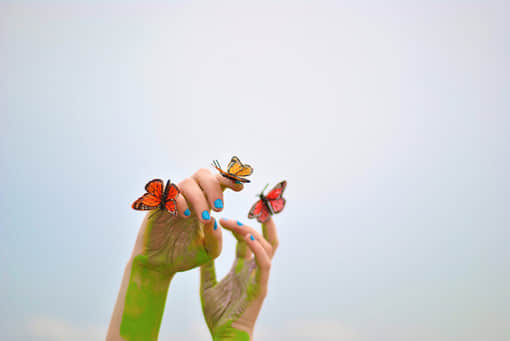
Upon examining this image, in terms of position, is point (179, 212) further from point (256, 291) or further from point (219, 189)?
point (256, 291)

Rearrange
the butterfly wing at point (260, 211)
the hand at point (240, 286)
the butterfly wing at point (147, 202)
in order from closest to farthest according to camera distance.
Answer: the butterfly wing at point (147, 202)
the hand at point (240, 286)
the butterfly wing at point (260, 211)

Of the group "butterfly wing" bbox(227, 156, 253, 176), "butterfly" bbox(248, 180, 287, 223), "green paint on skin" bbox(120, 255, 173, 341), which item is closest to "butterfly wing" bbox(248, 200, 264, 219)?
"butterfly" bbox(248, 180, 287, 223)

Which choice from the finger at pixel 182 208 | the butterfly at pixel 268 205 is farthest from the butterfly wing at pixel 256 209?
the finger at pixel 182 208

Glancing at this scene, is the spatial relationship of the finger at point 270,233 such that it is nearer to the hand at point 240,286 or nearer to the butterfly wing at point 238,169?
the hand at point 240,286

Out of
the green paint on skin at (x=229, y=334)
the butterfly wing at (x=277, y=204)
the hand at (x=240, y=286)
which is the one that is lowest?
the green paint on skin at (x=229, y=334)

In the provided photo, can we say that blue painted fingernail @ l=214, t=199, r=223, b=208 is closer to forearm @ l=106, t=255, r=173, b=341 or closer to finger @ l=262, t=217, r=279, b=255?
finger @ l=262, t=217, r=279, b=255

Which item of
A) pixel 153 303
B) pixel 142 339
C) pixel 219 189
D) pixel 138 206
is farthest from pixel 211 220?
pixel 142 339

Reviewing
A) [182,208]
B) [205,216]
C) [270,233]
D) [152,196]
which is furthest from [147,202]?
[270,233]
